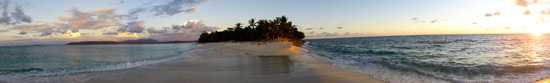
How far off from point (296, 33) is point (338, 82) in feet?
338

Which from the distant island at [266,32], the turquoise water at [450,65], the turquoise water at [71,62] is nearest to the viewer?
the turquoise water at [450,65]

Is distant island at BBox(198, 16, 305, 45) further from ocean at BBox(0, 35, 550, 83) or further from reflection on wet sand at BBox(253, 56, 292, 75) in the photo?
reflection on wet sand at BBox(253, 56, 292, 75)

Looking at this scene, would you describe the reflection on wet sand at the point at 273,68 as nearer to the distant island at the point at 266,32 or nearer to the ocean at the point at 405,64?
the ocean at the point at 405,64

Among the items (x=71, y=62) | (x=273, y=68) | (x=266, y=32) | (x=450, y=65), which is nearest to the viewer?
(x=273, y=68)

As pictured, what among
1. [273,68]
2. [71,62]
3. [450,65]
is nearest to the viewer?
[273,68]

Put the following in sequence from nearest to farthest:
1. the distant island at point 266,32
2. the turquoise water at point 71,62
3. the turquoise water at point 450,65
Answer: the turquoise water at point 450,65 → the turquoise water at point 71,62 → the distant island at point 266,32

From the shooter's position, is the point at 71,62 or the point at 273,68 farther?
the point at 71,62

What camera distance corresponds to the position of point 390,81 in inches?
459

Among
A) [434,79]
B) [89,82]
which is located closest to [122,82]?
[89,82]

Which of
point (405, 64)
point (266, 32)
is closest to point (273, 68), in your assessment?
point (405, 64)

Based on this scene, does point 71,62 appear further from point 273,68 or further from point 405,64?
point 405,64

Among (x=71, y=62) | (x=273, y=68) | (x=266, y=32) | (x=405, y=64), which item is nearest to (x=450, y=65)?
(x=405, y=64)

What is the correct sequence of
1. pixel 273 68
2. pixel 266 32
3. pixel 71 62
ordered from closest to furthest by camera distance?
pixel 273 68 < pixel 71 62 < pixel 266 32

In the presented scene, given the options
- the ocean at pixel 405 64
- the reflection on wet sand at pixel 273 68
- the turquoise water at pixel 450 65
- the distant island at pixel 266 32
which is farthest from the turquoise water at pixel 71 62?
the distant island at pixel 266 32
